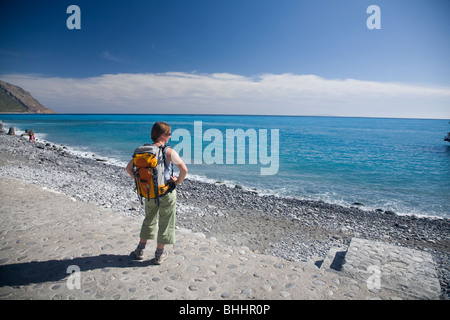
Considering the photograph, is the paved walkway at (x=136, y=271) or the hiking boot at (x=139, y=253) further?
the hiking boot at (x=139, y=253)

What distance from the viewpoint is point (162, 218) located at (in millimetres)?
4328

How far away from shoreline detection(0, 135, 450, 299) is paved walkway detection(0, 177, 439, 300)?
292 cm

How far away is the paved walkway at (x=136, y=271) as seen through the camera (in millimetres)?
3832

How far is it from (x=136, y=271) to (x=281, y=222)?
25.6 ft

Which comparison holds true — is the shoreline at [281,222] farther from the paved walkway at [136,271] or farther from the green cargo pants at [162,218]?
the green cargo pants at [162,218]

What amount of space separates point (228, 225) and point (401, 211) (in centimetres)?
1073

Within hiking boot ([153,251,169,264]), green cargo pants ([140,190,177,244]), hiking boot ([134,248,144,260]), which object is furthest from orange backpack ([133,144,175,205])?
hiking boot ([134,248,144,260])

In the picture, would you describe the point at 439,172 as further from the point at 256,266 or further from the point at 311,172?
the point at 256,266

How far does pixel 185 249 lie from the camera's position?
530cm

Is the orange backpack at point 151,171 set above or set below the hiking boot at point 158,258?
above

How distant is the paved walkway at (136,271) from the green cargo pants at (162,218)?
23.9 inches

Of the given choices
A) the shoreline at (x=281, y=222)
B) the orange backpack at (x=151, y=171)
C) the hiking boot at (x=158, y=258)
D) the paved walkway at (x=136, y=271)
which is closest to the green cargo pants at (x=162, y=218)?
the orange backpack at (x=151, y=171)

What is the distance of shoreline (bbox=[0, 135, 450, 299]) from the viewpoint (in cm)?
→ 865

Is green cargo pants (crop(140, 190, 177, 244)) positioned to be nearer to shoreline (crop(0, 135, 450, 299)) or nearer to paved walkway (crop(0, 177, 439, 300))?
paved walkway (crop(0, 177, 439, 300))
